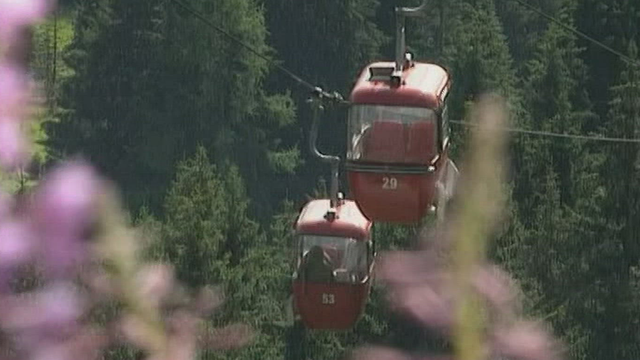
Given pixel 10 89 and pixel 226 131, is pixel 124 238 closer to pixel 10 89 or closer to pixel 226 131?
pixel 10 89

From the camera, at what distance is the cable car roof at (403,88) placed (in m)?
12.0

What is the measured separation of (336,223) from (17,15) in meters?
13.9

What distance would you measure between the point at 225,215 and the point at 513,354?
30543mm

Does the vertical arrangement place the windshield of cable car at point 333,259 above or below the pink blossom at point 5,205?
below

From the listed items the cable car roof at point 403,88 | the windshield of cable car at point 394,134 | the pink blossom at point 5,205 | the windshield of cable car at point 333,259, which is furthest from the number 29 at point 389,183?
the pink blossom at point 5,205

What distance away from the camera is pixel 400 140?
40.3 ft

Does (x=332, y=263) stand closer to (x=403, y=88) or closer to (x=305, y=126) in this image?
(x=403, y=88)

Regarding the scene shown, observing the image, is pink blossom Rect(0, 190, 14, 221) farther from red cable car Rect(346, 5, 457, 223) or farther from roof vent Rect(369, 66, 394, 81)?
roof vent Rect(369, 66, 394, 81)

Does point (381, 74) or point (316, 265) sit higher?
point (381, 74)

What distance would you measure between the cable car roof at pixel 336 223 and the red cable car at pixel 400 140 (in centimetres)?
211

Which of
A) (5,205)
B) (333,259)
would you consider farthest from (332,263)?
(5,205)

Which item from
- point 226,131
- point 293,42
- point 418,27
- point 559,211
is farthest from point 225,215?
point 293,42

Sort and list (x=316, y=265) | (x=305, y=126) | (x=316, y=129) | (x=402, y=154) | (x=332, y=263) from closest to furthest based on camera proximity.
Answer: (x=316, y=129) → (x=402, y=154) → (x=316, y=265) → (x=332, y=263) → (x=305, y=126)

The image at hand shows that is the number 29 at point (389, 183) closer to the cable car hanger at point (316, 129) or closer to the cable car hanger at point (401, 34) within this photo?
the cable car hanger at point (316, 129)
